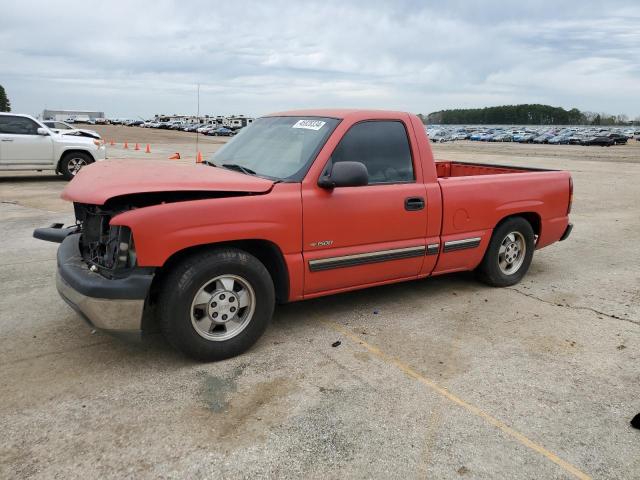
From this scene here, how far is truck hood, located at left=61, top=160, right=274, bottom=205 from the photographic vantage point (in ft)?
11.3

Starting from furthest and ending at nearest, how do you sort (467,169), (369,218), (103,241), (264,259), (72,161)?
(72,161) → (467,169) → (369,218) → (264,259) → (103,241)

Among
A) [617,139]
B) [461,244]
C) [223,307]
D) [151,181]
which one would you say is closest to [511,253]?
[461,244]

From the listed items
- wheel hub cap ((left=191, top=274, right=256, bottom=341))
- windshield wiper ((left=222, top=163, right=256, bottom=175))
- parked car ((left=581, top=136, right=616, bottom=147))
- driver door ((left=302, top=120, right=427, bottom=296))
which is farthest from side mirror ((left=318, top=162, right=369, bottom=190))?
parked car ((left=581, top=136, right=616, bottom=147))

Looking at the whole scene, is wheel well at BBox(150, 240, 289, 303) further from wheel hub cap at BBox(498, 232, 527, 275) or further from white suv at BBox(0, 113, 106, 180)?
white suv at BBox(0, 113, 106, 180)

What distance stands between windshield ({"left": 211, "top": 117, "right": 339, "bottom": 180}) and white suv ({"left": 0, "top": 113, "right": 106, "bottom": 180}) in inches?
365

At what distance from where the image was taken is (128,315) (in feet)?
11.2

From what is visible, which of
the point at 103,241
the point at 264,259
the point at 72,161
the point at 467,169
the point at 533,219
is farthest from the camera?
the point at 72,161

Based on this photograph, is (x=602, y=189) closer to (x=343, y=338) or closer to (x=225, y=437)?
(x=343, y=338)

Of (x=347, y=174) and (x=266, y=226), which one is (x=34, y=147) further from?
(x=347, y=174)

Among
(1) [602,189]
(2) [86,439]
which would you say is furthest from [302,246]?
(1) [602,189]

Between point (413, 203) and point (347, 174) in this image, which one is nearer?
point (347, 174)

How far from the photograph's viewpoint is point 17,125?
12.7 metres

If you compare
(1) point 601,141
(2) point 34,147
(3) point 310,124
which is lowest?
(2) point 34,147

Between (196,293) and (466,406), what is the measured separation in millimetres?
1831
